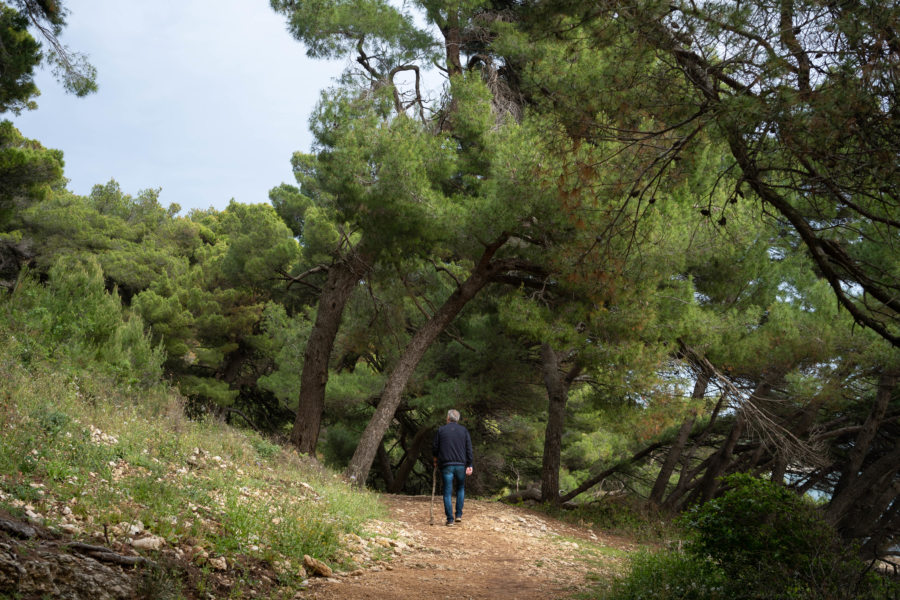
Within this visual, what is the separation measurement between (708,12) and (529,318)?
21.1 feet

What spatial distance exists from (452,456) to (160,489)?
4798 millimetres

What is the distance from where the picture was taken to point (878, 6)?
3.55 meters

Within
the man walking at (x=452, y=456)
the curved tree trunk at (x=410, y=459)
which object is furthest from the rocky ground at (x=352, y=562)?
the curved tree trunk at (x=410, y=459)

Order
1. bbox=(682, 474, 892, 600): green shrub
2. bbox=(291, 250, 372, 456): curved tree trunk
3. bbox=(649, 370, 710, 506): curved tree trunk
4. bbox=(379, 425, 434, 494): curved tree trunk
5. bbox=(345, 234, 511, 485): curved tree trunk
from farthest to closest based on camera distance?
bbox=(379, 425, 434, 494): curved tree trunk, bbox=(649, 370, 710, 506): curved tree trunk, bbox=(291, 250, 372, 456): curved tree trunk, bbox=(345, 234, 511, 485): curved tree trunk, bbox=(682, 474, 892, 600): green shrub

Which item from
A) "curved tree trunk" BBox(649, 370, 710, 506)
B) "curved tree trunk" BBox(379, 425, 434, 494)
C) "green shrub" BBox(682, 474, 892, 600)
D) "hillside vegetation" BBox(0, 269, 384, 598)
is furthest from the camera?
"curved tree trunk" BBox(379, 425, 434, 494)

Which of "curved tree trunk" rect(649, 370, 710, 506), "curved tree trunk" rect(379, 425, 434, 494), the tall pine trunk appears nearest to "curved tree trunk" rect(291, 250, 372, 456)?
the tall pine trunk

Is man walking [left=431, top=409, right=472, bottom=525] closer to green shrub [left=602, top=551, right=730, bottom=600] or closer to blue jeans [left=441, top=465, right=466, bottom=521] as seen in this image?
blue jeans [left=441, top=465, right=466, bottom=521]

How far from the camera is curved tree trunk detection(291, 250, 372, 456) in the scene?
12.3 metres

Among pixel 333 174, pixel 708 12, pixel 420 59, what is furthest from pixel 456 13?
pixel 708 12

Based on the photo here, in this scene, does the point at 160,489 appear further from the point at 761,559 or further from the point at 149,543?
the point at 761,559

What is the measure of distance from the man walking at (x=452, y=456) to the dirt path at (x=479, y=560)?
39cm

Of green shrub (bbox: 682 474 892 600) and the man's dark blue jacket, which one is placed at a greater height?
the man's dark blue jacket

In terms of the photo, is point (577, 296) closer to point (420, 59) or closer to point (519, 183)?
point (519, 183)

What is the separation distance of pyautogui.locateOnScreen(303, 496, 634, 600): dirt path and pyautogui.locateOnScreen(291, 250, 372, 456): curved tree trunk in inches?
80.2
